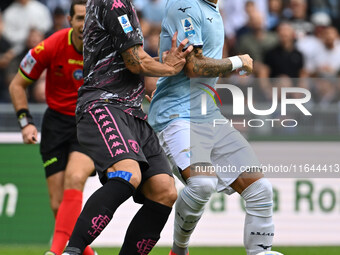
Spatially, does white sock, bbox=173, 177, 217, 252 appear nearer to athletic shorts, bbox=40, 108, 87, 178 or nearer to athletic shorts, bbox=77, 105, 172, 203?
athletic shorts, bbox=77, 105, 172, 203

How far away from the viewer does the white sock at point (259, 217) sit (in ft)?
20.2

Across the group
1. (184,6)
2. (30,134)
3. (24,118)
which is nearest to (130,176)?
(184,6)

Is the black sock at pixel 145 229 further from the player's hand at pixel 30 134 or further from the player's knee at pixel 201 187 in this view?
the player's hand at pixel 30 134

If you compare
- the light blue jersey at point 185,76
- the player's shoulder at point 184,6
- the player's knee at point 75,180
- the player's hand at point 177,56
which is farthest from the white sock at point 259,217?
the player's knee at point 75,180

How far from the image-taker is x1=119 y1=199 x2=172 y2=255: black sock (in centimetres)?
569

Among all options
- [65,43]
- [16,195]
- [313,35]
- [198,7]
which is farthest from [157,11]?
[198,7]

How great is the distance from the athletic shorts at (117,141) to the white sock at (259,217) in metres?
0.81

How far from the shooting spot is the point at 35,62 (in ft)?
25.0

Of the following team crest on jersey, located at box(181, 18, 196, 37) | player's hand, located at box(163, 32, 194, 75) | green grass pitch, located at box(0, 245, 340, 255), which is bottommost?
green grass pitch, located at box(0, 245, 340, 255)

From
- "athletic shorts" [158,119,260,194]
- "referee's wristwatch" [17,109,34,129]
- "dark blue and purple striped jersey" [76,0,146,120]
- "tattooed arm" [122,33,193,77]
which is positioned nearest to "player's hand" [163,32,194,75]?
"tattooed arm" [122,33,193,77]

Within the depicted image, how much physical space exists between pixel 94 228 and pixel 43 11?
306 inches

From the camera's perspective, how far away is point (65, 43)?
25.1ft

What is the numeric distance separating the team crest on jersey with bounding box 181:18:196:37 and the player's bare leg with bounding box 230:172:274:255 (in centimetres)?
121

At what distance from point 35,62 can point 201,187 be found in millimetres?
2424
